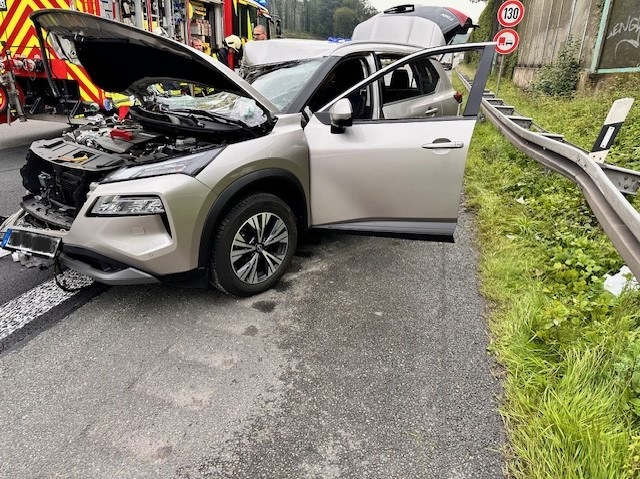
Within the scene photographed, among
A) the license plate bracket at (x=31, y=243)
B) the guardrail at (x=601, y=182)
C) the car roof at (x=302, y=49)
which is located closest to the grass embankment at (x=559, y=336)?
the guardrail at (x=601, y=182)

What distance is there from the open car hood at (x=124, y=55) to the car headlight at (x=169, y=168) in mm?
564

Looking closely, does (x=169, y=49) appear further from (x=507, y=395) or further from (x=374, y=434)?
(x=507, y=395)

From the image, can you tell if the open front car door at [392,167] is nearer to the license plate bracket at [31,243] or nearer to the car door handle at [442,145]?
the car door handle at [442,145]

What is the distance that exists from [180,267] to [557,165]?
3669 mm

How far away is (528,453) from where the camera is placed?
1893 millimetres

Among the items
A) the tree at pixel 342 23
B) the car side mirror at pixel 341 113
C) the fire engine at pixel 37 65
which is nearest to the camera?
the car side mirror at pixel 341 113

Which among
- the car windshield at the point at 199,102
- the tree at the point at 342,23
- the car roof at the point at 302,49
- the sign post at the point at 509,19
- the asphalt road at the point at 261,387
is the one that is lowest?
the asphalt road at the point at 261,387

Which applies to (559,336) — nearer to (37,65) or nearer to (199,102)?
(199,102)

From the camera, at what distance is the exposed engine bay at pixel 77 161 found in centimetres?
280

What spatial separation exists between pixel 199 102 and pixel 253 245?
1392 millimetres

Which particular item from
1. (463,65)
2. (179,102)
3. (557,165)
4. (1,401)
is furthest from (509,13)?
(463,65)

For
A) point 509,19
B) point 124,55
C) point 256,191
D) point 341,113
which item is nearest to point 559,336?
point 341,113

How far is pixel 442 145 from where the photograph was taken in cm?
321

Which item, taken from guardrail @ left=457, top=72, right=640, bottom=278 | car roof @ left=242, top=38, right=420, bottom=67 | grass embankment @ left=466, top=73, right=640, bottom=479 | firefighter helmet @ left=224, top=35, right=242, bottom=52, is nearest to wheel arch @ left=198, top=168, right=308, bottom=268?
car roof @ left=242, top=38, right=420, bottom=67
